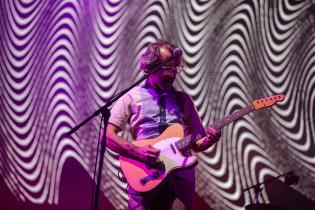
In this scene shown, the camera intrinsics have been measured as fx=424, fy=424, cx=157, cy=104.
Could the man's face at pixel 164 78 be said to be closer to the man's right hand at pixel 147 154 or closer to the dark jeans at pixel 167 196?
the man's right hand at pixel 147 154

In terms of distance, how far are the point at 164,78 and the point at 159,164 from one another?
1.97 ft

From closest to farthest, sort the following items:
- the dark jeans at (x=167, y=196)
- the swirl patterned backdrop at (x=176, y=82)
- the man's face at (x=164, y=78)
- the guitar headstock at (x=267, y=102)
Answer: the dark jeans at (x=167, y=196), the man's face at (x=164, y=78), the guitar headstock at (x=267, y=102), the swirl patterned backdrop at (x=176, y=82)

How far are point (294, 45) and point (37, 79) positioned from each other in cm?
280

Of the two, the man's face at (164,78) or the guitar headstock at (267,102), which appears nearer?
the man's face at (164,78)

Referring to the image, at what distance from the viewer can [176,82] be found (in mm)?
4445

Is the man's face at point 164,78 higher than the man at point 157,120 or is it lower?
higher

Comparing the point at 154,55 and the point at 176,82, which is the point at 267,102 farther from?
the point at 176,82

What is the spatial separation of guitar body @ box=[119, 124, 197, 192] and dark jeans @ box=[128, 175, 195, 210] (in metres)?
0.05

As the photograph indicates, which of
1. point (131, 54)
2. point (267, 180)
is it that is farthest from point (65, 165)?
point (267, 180)

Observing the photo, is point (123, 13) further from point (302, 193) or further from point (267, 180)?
point (302, 193)

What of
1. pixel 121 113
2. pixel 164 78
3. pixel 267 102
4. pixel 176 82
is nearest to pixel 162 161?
pixel 121 113

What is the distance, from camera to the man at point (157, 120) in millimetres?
2664

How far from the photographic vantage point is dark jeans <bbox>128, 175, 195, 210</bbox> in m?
2.64

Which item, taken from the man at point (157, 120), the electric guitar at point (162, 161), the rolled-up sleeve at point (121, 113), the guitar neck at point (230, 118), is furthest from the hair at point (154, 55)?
the guitar neck at point (230, 118)
